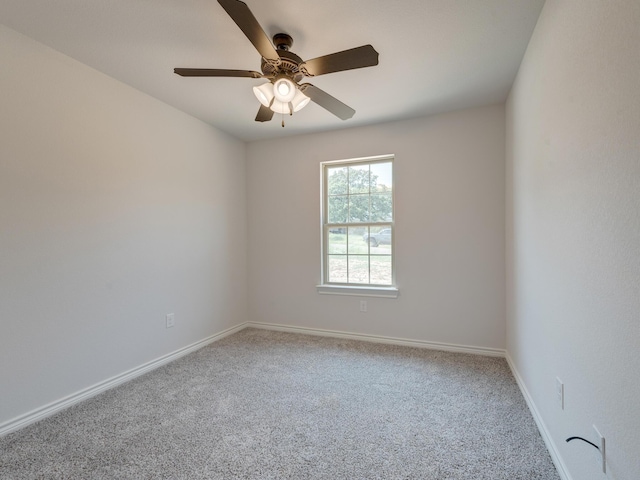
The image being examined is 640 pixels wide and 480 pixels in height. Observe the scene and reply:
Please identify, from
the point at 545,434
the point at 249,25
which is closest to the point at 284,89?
the point at 249,25

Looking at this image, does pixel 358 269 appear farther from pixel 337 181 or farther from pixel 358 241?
pixel 337 181

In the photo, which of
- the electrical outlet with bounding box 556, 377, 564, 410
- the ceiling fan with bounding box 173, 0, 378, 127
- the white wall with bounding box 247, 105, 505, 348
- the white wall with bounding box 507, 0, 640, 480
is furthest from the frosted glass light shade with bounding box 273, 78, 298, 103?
the electrical outlet with bounding box 556, 377, 564, 410

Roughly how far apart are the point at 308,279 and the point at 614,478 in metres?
2.96

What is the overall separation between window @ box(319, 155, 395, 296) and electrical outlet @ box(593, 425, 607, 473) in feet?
7.27

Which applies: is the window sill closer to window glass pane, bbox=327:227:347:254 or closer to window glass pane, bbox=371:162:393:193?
window glass pane, bbox=327:227:347:254

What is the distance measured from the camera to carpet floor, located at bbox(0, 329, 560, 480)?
155 centimetres

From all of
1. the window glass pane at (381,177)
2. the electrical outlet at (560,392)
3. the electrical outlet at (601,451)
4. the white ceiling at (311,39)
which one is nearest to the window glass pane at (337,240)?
the window glass pane at (381,177)

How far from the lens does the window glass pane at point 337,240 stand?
367 centimetres

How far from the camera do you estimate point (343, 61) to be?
1.66m

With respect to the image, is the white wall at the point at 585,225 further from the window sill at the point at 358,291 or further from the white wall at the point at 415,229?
the window sill at the point at 358,291

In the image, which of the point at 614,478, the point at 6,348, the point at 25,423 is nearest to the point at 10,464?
the point at 25,423

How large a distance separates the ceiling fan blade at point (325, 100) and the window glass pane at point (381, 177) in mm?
1286

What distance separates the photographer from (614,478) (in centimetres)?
104

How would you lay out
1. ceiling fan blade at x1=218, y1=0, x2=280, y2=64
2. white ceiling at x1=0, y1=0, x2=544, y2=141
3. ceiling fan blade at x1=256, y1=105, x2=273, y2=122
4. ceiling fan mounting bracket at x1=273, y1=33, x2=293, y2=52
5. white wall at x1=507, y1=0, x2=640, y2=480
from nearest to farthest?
white wall at x1=507, y1=0, x2=640, y2=480, ceiling fan blade at x1=218, y1=0, x2=280, y2=64, white ceiling at x1=0, y1=0, x2=544, y2=141, ceiling fan mounting bracket at x1=273, y1=33, x2=293, y2=52, ceiling fan blade at x1=256, y1=105, x2=273, y2=122
